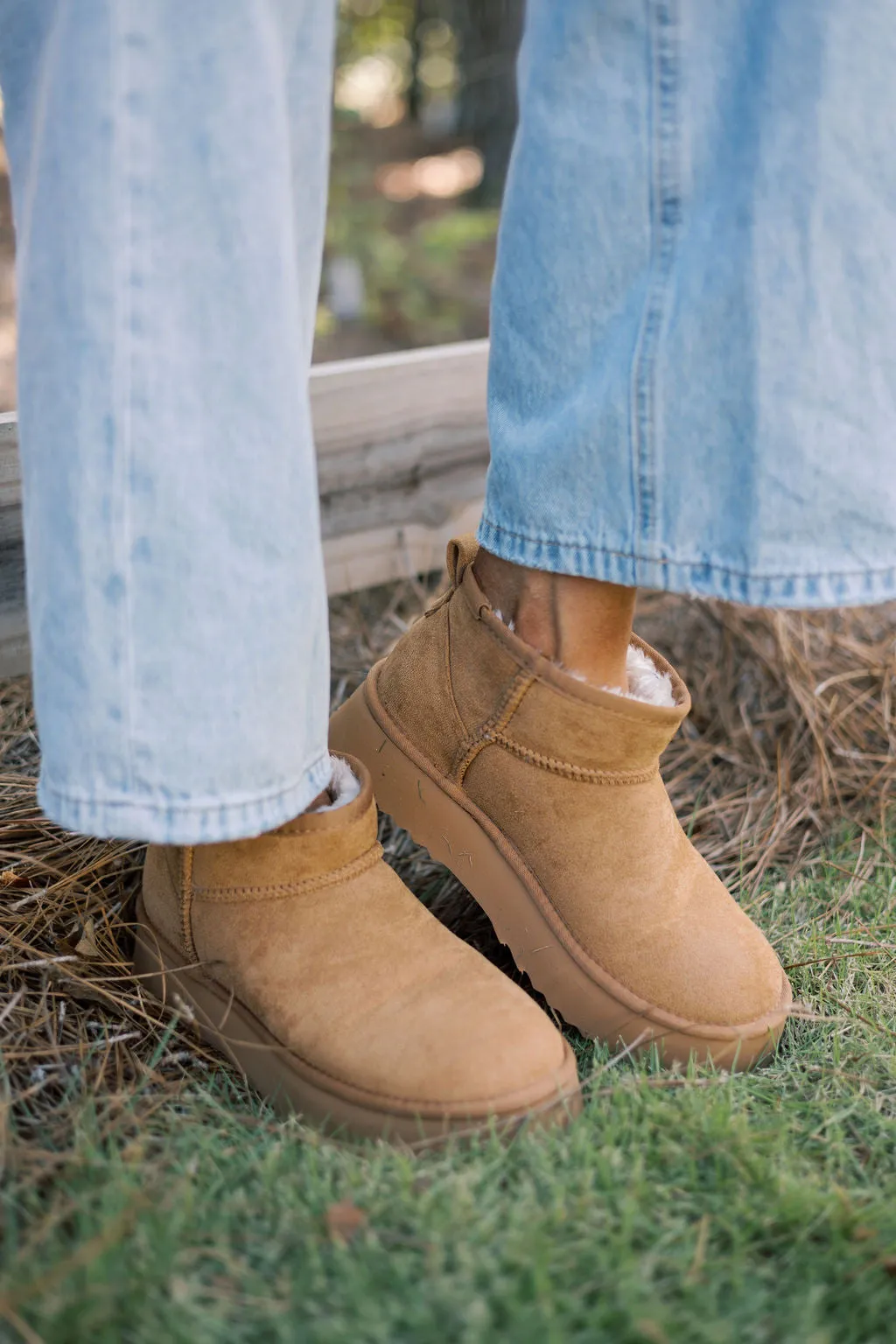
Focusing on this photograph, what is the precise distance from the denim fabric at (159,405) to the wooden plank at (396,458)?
2.58 feet

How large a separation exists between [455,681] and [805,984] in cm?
45

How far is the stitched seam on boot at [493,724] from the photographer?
102 cm

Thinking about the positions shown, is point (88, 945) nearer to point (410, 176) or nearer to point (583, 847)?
point (583, 847)

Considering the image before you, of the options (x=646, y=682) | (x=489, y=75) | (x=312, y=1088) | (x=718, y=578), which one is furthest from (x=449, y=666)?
(x=489, y=75)

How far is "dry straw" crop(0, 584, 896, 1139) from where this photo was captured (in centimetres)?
90

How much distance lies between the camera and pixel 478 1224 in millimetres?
704

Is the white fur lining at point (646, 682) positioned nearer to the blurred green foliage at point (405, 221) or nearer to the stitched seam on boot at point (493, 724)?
the stitched seam on boot at point (493, 724)

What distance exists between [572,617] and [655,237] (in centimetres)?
32

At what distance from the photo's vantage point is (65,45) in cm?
75

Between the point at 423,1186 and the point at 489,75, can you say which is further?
the point at 489,75

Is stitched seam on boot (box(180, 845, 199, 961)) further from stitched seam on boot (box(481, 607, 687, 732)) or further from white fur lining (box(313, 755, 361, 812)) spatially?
stitched seam on boot (box(481, 607, 687, 732))

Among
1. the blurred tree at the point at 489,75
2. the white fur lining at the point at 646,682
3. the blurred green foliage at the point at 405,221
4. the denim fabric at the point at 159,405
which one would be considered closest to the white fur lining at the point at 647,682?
the white fur lining at the point at 646,682

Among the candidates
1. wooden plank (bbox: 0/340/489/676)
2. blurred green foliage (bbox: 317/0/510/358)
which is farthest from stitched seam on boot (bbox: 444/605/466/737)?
blurred green foliage (bbox: 317/0/510/358)

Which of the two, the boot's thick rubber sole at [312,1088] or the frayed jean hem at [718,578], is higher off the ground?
the frayed jean hem at [718,578]
